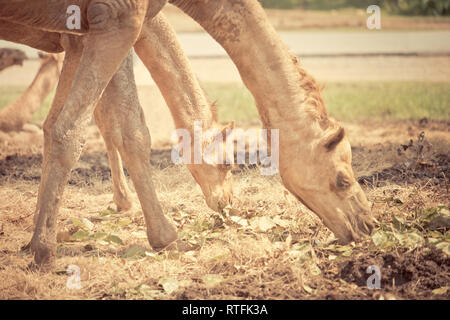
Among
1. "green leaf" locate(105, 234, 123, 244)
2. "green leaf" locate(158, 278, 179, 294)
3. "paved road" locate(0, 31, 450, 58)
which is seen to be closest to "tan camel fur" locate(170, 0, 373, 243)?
"green leaf" locate(158, 278, 179, 294)

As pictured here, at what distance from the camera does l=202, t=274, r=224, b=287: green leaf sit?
12.2 feet

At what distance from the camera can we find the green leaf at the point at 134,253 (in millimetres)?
4277

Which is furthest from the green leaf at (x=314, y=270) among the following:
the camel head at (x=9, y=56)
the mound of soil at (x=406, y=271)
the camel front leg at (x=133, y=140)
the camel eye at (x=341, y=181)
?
the camel head at (x=9, y=56)

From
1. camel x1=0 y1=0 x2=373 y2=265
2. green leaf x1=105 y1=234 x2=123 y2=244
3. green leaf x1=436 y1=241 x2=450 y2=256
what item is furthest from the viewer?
green leaf x1=105 y1=234 x2=123 y2=244

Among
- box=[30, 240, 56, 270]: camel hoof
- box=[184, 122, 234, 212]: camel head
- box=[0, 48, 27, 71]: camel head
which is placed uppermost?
box=[0, 48, 27, 71]: camel head

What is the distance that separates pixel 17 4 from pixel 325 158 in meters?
2.20

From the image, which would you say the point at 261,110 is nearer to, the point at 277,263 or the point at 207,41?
the point at 277,263

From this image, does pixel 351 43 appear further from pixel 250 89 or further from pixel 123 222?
pixel 250 89

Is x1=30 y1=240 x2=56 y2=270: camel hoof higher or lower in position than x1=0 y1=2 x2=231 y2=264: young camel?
lower

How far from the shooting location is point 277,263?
12.9 ft

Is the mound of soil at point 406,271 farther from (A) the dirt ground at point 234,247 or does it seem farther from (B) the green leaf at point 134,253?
(B) the green leaf at point 134,253

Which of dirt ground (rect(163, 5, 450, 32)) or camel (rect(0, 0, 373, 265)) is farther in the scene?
dirt ground (rect(163, 5, 450, 32))

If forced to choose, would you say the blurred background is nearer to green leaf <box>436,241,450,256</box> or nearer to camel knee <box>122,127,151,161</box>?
camel knee <box>122,127,151,161</box>
